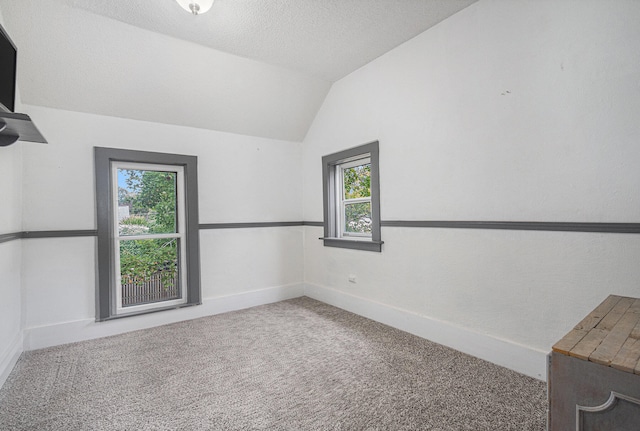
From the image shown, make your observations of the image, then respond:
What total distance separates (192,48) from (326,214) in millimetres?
2180

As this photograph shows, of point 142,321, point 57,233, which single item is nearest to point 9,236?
point 57,233

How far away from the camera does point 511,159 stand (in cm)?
218

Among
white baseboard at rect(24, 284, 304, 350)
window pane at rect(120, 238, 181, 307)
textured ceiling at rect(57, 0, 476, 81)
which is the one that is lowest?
white baseboard at rect(24, 284, 304, 350)

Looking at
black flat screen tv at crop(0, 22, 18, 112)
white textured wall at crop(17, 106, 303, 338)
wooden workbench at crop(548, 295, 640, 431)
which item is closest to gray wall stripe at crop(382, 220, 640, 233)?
wooden workbench at crop(548, 295, 640, 431)

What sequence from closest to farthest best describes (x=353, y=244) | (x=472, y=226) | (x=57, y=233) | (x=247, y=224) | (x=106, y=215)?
(x=472, y=226)
(x=57, y=233)
(x=106, y=215)
(x=353, y=244)
(x=247, y=224)

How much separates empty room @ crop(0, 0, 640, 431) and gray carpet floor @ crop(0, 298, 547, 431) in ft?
0.06

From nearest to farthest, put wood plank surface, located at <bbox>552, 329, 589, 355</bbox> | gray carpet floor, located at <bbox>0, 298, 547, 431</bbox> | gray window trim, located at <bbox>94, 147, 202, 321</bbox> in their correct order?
wood plank surface, located at <bbox>552, 329, 589, 355</bbox> → gray carpet floor, located at <bbox>0, 298, 547, 431</bbox> → gray window trim, located at <bbox>94, 147, 202, 321</bbox>

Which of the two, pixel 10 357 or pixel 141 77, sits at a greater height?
pixel 141 77

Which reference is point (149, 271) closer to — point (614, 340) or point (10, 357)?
point (10, 357)

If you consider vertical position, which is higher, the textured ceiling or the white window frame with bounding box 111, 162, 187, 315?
the textured ceiling

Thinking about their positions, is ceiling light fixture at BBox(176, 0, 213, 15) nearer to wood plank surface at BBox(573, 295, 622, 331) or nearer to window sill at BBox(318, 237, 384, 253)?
window sill at BBox(318, 237, 384, 253)

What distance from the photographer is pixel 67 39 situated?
2.46m

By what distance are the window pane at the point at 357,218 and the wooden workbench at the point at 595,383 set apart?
8.18 feet

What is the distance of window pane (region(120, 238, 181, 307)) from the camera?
3.21 meters
